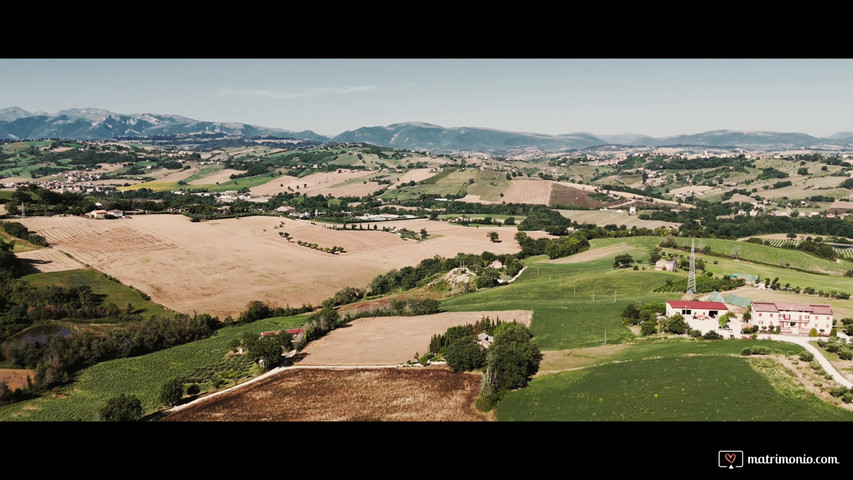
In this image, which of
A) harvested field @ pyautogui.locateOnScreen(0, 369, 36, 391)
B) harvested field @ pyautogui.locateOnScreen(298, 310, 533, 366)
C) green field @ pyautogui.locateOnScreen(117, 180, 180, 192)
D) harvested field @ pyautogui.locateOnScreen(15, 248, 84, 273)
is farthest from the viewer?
green field @ pyautogui.locateOnScreen(117, 180, 180, 192)

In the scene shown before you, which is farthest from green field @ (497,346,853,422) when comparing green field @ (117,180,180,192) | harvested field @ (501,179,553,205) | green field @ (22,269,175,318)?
green field @ (117,180,180,192)

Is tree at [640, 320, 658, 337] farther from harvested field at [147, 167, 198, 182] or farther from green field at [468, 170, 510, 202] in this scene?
harvested field at [147, 167, 198, 182]

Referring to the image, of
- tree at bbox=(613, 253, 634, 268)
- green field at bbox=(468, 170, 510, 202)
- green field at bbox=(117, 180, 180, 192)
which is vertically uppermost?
green field at bbox=(117, 180, 180, 192)

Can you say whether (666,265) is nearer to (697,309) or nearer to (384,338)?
(697,309)

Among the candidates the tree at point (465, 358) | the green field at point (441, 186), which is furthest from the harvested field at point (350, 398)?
the green field at point (441, 186)

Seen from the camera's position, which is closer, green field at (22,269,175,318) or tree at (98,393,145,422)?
tree at (98,393,145,422)

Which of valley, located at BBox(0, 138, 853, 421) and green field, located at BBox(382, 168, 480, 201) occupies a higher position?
green field, located at BBox(382, 168, 480, 201)

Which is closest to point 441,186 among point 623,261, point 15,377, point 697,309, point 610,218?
point 610,218
